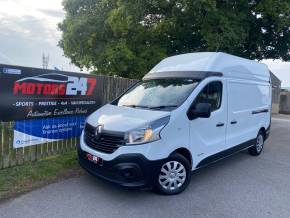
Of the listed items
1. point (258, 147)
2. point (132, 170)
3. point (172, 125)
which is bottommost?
point (258, 147)

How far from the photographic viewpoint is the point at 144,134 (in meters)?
4.30

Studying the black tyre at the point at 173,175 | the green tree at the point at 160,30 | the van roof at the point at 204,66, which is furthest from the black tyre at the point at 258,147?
the green tree at the point at 160,30

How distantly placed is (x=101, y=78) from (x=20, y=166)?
2.96 m

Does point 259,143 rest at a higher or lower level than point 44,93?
lower

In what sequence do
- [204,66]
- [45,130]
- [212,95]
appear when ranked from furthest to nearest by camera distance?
1. [45,130]
2. [204,66]
3. [212,95]

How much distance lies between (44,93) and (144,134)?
2.68 meters

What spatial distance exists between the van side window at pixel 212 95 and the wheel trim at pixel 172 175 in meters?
1.20

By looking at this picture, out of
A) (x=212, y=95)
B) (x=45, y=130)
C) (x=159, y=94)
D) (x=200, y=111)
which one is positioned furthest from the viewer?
(x=45, y=130)

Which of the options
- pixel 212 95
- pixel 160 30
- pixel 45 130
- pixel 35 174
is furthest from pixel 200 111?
pixel 160 30

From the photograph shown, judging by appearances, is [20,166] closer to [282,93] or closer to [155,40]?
[155,40]

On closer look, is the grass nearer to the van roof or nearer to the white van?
the white van

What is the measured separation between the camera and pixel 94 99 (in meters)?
7.14

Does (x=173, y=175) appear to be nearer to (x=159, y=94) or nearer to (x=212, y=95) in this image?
(x=159, y=94)

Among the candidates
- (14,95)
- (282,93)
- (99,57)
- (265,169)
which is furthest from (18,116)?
(282,93)
